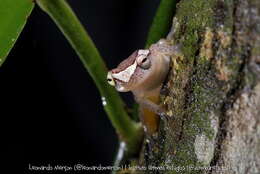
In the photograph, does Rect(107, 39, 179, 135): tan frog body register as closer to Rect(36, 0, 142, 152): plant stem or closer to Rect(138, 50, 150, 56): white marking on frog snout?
Rect(138, 50, 150, 56): white marking on frog snout

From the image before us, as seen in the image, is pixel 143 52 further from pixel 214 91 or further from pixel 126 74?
pixel 214 91

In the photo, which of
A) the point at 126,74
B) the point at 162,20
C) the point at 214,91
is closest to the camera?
the point at 214,91

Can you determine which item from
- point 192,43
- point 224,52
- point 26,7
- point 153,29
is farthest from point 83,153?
point 224,52

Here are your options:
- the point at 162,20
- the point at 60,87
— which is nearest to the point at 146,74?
the point at 162,20

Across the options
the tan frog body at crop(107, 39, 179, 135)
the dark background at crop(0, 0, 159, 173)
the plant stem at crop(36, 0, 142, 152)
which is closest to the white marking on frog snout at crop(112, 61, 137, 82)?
the tan frog body at crop(107, 39, 179, 135)

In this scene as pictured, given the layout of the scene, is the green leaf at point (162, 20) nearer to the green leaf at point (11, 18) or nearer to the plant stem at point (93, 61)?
the plant stem at point (93, 61)
